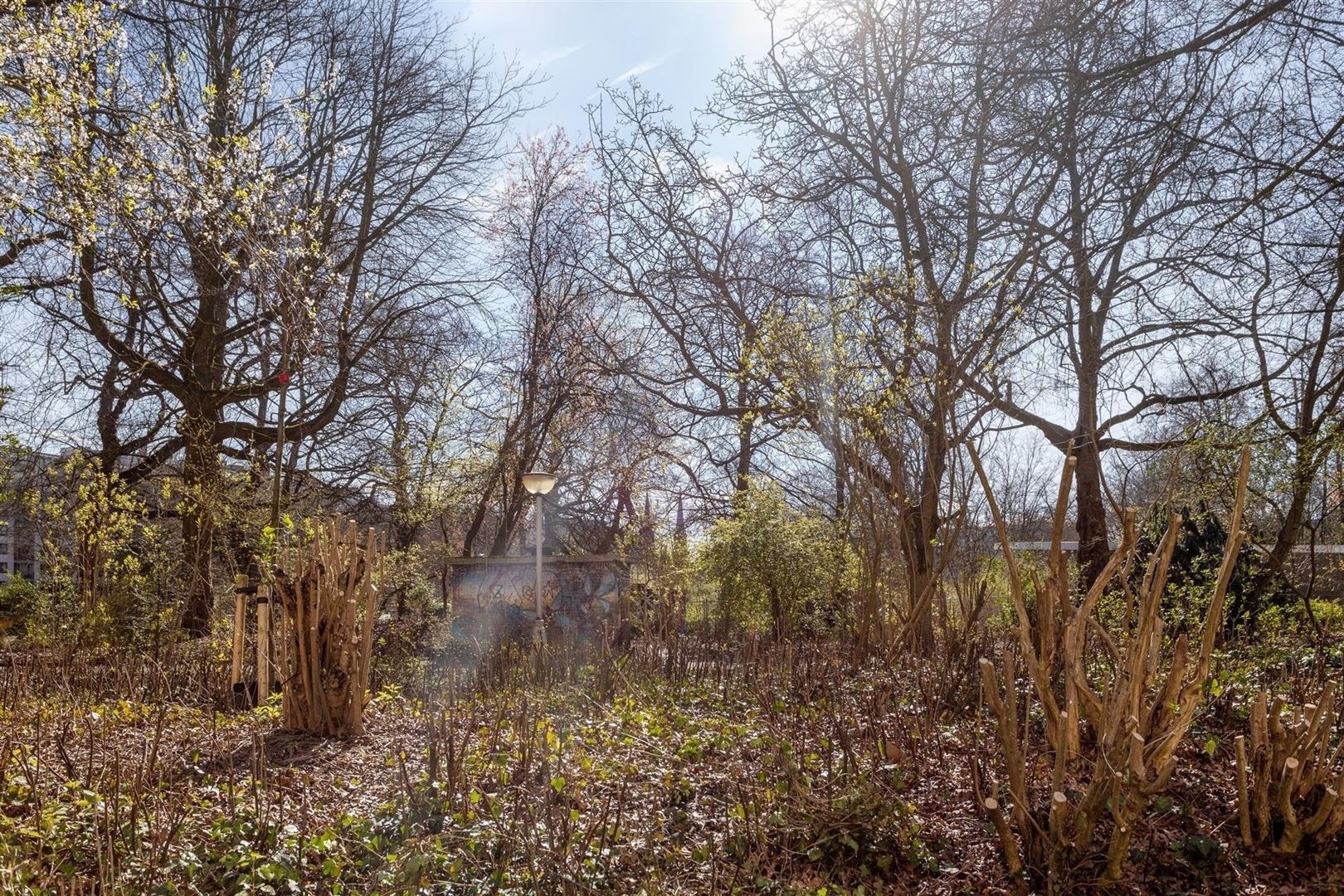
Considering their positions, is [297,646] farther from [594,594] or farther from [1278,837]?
[594,594]

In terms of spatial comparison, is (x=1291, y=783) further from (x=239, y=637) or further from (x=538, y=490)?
Result: (x=538, y=490)

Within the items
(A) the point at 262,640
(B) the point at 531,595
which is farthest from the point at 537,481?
(A) the point at 262,640

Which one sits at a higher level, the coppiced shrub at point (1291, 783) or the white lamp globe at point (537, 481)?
the white lamp globe at point (537, 481)

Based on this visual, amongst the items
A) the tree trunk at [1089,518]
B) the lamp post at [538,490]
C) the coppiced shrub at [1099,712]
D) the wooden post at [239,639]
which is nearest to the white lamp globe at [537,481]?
the lamp post at [538,490]

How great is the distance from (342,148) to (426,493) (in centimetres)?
448

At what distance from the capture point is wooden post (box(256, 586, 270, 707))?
597 cm

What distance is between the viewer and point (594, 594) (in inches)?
486

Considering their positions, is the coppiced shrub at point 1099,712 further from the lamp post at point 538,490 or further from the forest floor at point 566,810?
the lamp post at point 538,490

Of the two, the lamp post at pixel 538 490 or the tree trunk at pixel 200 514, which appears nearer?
the tree trunk at pixel 200 514

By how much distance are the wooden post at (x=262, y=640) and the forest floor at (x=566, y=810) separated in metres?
0.72

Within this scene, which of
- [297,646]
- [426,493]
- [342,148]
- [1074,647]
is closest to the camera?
[1074,647]

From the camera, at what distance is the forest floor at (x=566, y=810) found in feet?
9.87

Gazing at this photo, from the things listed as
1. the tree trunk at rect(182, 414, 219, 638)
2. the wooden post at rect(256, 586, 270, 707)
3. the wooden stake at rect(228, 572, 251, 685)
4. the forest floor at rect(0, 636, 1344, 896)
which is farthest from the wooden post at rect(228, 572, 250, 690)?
the tree trunk at rect(182, 414, 219, 638)

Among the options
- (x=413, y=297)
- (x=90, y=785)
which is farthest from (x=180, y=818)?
(x=413, y=297)
